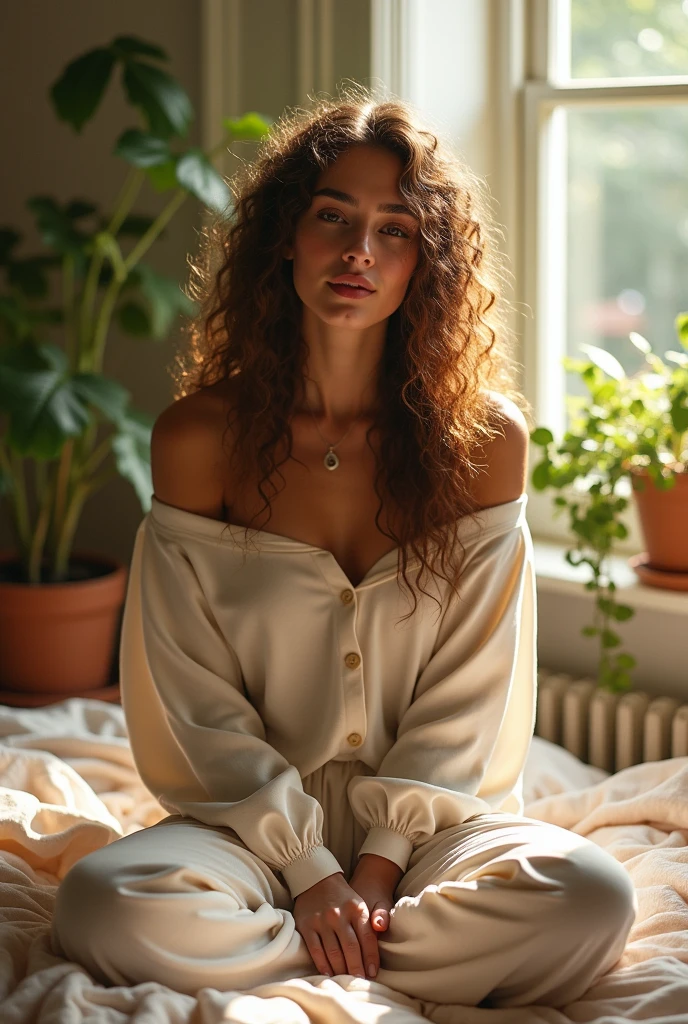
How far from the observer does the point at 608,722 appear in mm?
2373

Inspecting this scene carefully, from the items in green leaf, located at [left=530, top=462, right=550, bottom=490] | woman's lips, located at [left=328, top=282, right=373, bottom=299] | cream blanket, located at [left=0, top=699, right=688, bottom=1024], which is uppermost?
woman's lips, located at [left=328, top=282, right=373, bottom=299]

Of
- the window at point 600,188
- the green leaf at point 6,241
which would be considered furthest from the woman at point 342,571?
the green leaf at point 6,241

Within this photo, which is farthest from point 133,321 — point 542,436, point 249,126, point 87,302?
point 542,436

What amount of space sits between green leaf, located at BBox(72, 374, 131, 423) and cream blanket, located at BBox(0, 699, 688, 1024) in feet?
1.85

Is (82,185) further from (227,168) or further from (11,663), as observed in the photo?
(11,663)

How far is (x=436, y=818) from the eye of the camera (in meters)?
1.72

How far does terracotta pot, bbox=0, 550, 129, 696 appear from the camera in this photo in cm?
263

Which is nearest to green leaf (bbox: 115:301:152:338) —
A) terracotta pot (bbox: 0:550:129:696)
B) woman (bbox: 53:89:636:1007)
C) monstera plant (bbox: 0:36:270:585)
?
monstera plant (bbox: 0:36:270:585)

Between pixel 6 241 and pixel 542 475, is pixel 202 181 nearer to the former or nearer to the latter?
pixel 6 241

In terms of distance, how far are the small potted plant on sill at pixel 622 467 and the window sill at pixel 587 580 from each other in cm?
3

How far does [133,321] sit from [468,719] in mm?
1396

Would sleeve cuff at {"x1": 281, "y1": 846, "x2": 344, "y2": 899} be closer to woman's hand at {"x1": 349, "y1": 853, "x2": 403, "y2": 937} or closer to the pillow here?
woman's hand at {"x1": 349, "y1": 853, "x2": 403, "y2": 937}

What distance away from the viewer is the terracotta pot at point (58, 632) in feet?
8.64

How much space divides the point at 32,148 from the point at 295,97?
2.90 ft
